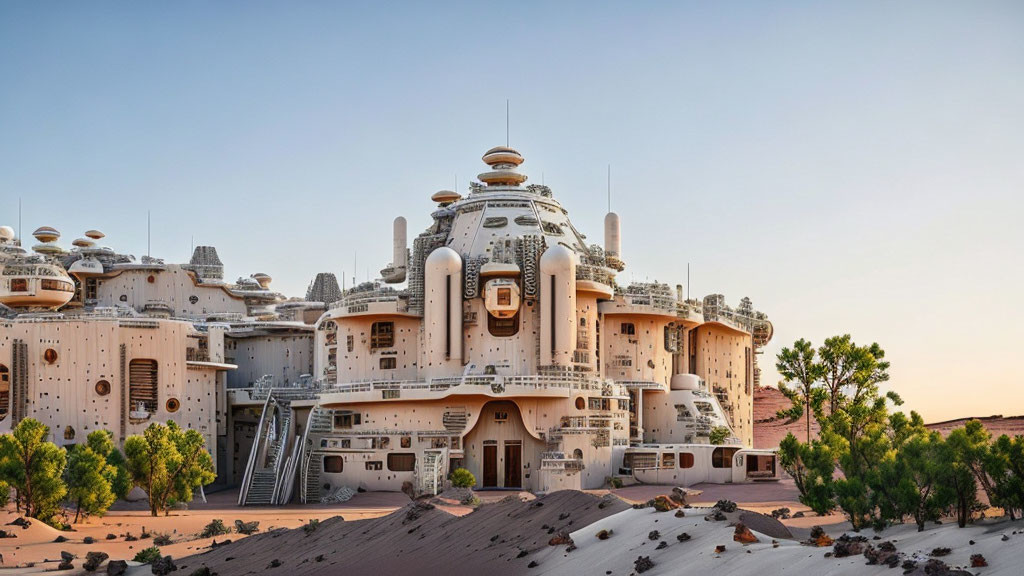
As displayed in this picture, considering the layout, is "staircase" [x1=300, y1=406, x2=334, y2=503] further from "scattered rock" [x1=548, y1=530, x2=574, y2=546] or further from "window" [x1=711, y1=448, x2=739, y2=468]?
"scattered rock" [x1=548, y1=530, x2=574, y2=546]

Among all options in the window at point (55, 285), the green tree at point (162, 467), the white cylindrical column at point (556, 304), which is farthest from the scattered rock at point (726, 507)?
the window at point (55, 285)

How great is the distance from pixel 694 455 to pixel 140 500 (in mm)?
27696

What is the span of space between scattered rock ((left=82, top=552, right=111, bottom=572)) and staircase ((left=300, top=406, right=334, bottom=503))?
23.1 m

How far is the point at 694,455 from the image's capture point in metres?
60.7

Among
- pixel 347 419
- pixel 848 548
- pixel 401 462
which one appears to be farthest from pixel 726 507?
pixel 347 419

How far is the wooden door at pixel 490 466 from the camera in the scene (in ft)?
198

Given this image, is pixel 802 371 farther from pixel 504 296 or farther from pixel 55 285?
pixel 55 285

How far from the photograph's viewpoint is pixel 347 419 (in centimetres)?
6341

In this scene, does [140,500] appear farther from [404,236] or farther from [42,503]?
[404,236]

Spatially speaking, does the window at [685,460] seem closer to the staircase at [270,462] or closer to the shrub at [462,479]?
the shrub at [462,479]

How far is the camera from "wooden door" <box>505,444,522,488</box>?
198 ft

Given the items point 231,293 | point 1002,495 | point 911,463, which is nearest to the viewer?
point 1002,495

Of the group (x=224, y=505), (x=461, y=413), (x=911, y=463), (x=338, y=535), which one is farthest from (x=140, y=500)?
(x=911, y=463)

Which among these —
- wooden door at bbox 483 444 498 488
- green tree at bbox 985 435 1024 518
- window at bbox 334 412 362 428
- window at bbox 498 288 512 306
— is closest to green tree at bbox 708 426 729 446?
wooden door at bbox 483 444 498 488
